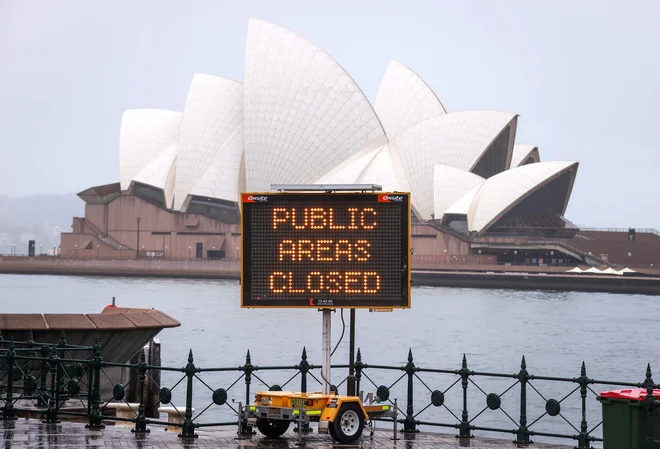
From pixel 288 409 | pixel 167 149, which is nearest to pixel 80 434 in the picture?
pixel 288 409

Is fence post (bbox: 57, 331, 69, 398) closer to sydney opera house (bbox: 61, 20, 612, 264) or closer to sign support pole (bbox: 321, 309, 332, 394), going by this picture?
sign support pole (bbox: 321, 309, 332, 394)

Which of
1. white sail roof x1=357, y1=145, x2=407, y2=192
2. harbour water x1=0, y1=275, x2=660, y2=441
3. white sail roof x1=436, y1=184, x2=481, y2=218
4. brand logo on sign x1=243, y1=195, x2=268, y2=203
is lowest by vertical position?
harbour water x1=0, y1=275, x2=660, y2=441

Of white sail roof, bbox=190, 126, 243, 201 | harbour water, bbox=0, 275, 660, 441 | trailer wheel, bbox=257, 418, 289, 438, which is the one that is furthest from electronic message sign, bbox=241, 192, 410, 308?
white sail roof, bbox=190, 126, 243, 201

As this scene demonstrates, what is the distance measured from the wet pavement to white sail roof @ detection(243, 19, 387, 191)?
66755 mm

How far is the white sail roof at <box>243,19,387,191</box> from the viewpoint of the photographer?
77.5 meters

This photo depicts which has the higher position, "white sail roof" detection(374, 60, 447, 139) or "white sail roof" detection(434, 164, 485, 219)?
"white sail roof" detection(374, 60, 447, 139)

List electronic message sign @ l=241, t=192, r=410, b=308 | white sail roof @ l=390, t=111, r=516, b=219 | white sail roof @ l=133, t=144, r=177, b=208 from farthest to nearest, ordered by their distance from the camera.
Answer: white sail roof @ l=133, t=144, r=177, b=208 → white sail roof @ l=390, t=111, r=516, b=219 → electronic message sign @ l=241, t=192, r=410, b=308

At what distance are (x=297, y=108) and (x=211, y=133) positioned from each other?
29.7 ft

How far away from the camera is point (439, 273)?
256 feet

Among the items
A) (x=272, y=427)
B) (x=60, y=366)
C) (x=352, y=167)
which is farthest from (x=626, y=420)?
(x=352, y=167)

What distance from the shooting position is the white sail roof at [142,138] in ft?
293

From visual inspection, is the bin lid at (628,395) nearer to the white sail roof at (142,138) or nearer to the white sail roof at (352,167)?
the white sail roof at (352,167)

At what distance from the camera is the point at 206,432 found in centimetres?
1168

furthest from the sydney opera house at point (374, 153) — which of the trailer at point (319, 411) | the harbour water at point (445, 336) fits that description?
the trailer at point (319, 411)
